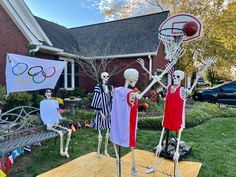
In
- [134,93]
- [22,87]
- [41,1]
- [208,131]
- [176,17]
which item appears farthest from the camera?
[41,1]

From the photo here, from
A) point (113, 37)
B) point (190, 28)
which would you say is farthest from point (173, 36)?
point (113, 37)

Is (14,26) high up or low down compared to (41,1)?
down

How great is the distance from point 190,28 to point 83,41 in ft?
42.2

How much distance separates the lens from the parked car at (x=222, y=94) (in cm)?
1188

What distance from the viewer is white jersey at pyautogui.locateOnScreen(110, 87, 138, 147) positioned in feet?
9.86

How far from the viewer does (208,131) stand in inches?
262

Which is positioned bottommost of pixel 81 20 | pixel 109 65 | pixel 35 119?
pixel 35 119

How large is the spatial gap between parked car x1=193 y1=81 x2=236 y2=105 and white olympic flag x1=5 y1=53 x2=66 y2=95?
34.1ft

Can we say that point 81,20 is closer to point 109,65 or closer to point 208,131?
point 109,65

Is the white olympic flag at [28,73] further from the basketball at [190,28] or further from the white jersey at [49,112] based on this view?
the basketball at [190,28]

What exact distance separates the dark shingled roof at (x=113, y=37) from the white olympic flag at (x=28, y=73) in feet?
21.3

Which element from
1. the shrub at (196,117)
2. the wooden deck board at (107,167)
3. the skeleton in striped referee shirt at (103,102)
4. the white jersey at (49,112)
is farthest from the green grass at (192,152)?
the skeleton in striped referee shirt at (103,102)

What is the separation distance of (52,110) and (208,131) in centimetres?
513

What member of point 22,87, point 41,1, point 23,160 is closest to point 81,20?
point 41,1
